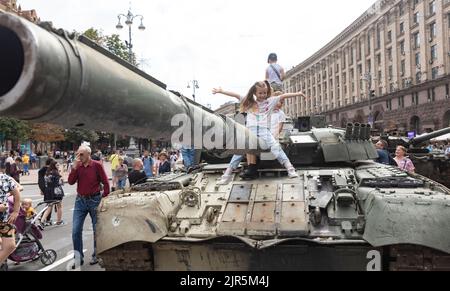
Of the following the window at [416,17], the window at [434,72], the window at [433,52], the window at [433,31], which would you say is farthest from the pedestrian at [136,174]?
the window at [416,17]

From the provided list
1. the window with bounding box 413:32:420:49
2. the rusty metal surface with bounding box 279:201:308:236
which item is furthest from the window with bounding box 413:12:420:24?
the rusty metal surface with bounding box 279:201:308:236

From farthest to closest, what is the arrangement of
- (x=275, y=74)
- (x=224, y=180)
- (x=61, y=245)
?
(x=61, y=245)
(x=275, y=74)
(x=224, y=180)

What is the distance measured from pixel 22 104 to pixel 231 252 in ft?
10.4

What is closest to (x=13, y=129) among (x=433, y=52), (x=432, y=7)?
(x=433, y=52)

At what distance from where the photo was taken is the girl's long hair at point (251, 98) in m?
5.43

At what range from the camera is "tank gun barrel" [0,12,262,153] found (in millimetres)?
1906

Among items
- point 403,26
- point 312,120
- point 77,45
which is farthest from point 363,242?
point 403,26

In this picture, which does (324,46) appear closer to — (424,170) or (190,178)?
(424,170)

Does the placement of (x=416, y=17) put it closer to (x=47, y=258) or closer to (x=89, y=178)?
(x=89, y=178)

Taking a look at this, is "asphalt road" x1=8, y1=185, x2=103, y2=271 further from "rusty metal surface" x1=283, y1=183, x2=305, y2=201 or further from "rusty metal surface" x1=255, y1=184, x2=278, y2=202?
"rusty metal surface" x1=283, y1=183, x2=305, y2=201

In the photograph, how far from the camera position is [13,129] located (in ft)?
115

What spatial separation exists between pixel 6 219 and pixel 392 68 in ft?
174

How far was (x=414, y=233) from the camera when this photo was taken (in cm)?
418

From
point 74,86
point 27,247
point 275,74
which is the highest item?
point 275,74
